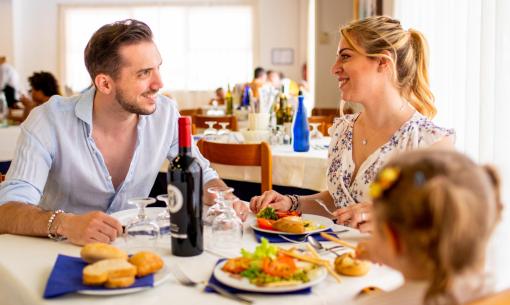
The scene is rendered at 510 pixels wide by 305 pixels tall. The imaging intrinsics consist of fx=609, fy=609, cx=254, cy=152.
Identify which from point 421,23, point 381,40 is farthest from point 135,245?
point 421,23

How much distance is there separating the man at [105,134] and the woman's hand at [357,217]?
0.51 metres

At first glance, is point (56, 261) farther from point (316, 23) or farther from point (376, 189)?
point (316, 23)

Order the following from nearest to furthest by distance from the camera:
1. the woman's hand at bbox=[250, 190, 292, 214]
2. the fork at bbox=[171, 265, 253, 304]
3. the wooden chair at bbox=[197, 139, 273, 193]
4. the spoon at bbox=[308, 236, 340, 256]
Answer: the fork at bbox=[171, 265, 253, 304] → the spoon at bbox=[308, 236, 340, 256] → the woman's hand at bbox=[250, 190, 292, 214] → the wooden chair at bbox=[197, 139, 273, 193]

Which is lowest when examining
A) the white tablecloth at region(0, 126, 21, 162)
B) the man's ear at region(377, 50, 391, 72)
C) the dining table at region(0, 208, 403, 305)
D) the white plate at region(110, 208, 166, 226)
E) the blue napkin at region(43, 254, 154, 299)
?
the white tablecloth at region(0, 126, 21, 162)

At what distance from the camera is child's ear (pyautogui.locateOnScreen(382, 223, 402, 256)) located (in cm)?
91

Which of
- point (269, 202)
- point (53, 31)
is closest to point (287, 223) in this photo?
point (269, 202)

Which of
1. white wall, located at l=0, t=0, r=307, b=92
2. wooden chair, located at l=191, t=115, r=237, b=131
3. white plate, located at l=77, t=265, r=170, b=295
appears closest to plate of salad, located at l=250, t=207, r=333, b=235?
white plate, located at l=77, t=265, r=170, b=295

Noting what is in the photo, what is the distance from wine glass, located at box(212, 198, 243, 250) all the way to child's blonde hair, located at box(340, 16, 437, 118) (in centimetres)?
99

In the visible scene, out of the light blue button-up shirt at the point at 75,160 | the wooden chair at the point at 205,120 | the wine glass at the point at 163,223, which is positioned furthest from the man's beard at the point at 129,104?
the wooden chair at the point at 205,120

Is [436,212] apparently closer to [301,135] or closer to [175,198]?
[175,198]

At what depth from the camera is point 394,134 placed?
223cm

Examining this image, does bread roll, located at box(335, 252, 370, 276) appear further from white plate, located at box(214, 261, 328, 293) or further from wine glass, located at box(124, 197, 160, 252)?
wine glass, located at box(124, 197, 160, 252)

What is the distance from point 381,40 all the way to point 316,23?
7075mm

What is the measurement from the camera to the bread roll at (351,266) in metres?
1.38
